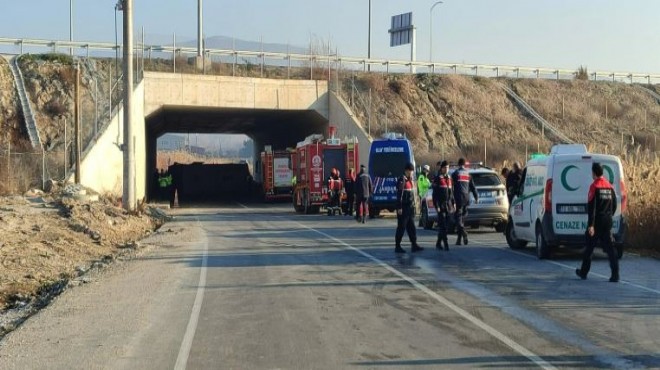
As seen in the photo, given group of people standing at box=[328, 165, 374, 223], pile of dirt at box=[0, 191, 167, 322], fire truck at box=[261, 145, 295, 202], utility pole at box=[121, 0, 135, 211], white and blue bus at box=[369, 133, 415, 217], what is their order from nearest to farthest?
pile of dirt at box=[0, 191, 167, 322] < group of people standing at box=[328, 165, 374, 223] < utility pole at box=[121, 0, 135, 211] < white and blue bus at box=[369, 133, 415, 217] < fire truck at box=[261, 145, 295, 202]

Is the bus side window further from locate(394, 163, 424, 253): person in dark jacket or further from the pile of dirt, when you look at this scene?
the pile of dirt

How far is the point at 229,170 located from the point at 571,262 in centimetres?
5713

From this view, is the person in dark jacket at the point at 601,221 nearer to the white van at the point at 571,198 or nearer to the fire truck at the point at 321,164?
the white van at the point at 571,198

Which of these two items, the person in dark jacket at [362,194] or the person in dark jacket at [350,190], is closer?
the person in dark jacket at [362,194]

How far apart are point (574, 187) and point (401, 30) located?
2098 inches

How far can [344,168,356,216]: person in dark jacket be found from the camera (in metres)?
32.7

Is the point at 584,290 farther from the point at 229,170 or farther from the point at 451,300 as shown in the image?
the point at 229,170

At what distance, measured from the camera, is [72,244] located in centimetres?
2033

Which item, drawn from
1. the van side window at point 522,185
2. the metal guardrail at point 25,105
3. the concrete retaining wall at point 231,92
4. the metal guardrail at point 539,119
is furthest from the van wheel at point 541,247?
the metal guardrail at point 539,119

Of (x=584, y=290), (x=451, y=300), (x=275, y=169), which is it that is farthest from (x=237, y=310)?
(x=275, y=169)

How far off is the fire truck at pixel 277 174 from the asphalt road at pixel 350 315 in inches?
1172

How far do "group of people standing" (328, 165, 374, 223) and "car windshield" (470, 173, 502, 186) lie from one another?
20.7ft

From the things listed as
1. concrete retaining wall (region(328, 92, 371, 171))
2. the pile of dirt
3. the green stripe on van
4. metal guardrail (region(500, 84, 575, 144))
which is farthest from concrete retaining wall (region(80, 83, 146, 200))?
metal guardrail (region(500, 84, 575, 144))

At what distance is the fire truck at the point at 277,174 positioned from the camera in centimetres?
4753
